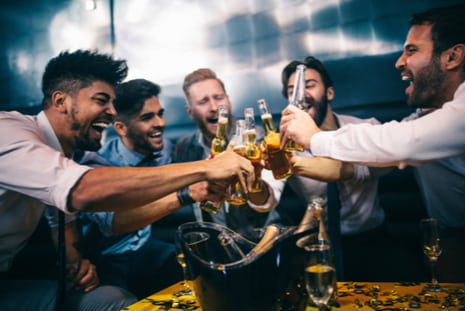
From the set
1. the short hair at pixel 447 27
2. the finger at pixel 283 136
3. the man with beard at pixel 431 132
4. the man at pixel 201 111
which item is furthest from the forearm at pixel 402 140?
the man at pixel 201 111

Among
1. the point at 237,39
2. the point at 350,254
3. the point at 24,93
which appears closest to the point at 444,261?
the point at 350,254

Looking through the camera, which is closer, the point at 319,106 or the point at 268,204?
the point at 268,204

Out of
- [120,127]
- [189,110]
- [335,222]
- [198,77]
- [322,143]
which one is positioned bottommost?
[335,222]

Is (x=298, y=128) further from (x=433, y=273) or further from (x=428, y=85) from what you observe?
(x=428, y=85)

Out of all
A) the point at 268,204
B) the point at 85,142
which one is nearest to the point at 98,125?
the point at 85,142

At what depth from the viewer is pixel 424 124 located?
3.88 feet

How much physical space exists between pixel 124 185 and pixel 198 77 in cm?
153

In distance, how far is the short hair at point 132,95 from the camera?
→ 2.52 metres

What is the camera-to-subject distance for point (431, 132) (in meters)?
1.17

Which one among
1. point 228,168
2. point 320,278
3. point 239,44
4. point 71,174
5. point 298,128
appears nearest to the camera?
point 320,278

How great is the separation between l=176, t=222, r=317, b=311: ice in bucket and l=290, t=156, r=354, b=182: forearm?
0.89m

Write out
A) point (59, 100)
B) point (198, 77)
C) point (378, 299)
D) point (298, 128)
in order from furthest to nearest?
1. point (198, 77)
2. point (59, 100)
3. point (298, 128)
4. point (378, 299)

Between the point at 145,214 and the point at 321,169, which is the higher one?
the point at 321,169

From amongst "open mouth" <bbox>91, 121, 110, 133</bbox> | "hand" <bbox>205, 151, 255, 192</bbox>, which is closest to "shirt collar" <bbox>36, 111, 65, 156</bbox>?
"open mouth" <bbox>91, 121, 110, 133</bbox>
